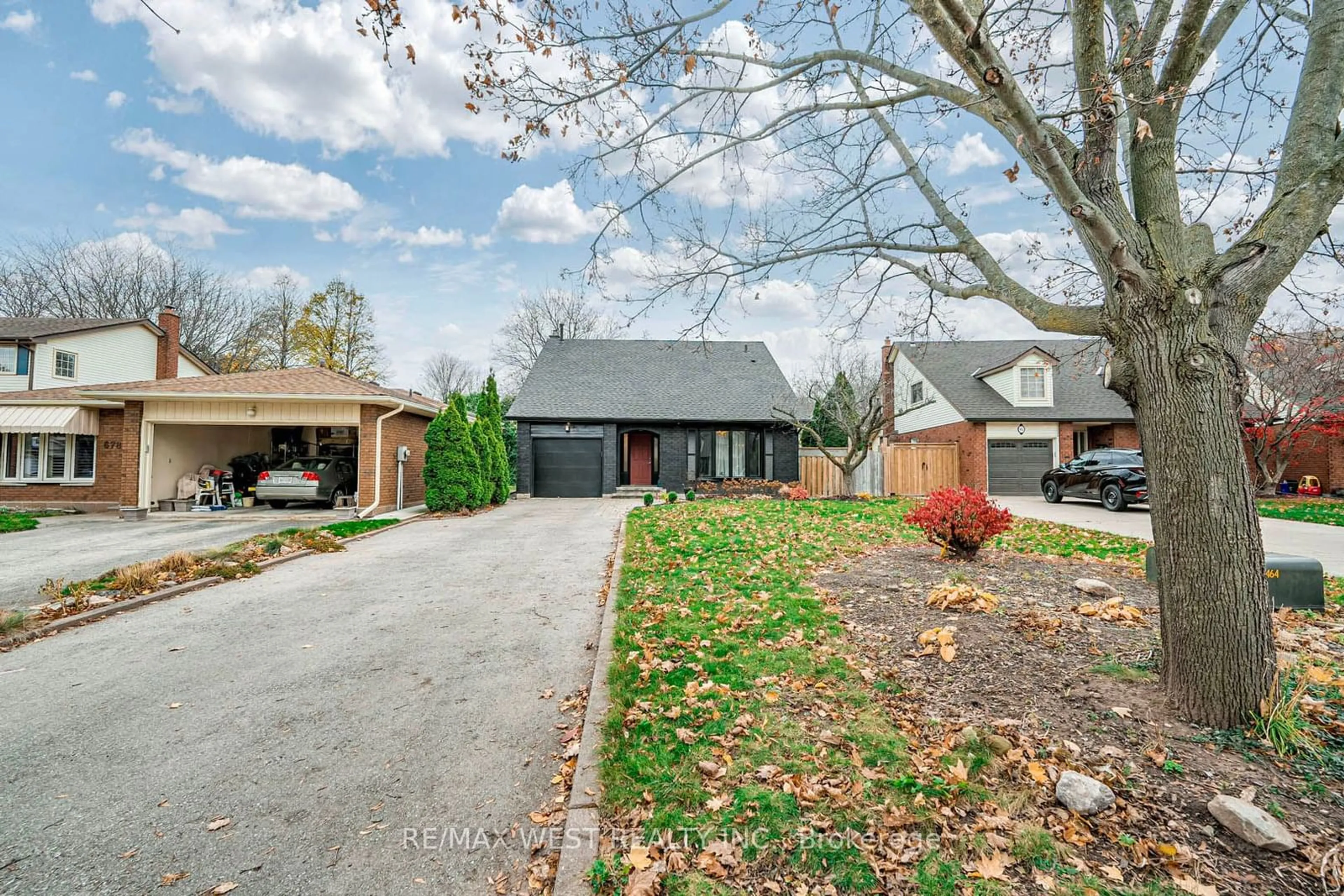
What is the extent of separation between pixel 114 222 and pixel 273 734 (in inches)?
1396

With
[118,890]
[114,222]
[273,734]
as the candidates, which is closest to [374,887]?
[118,890]

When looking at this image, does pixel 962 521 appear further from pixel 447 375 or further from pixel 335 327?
pixel 447 375

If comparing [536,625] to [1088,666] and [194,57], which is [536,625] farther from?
[194,57]

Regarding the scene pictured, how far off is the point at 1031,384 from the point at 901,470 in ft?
19.7

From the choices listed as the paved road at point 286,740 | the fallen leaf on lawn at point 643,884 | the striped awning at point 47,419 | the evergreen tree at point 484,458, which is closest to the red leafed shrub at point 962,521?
the paved road at point 286,740

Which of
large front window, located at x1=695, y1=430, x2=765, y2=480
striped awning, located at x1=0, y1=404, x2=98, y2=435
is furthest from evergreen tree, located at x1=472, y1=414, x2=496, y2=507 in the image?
striped awning, located at x1=0, y1=404, x2=98, y2=435

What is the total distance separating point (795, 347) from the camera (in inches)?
977

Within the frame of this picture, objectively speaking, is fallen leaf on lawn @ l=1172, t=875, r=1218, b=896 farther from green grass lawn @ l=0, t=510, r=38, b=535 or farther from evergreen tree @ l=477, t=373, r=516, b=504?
green grass lawn @ l=0, t=510, r=38, b=535

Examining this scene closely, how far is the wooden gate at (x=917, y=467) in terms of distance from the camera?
19.8 metres

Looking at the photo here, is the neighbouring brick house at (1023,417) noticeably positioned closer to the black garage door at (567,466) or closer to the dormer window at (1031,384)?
the dormer window at (1031,384)

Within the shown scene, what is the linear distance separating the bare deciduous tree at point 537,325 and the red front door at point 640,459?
1303cm

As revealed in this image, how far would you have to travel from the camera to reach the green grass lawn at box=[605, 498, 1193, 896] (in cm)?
199

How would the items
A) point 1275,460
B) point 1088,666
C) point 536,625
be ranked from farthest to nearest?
point 1275,460 < point 536,625 < point 1088,666

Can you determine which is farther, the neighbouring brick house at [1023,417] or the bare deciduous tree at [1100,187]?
the neighbouring brick house at [1023,417]
